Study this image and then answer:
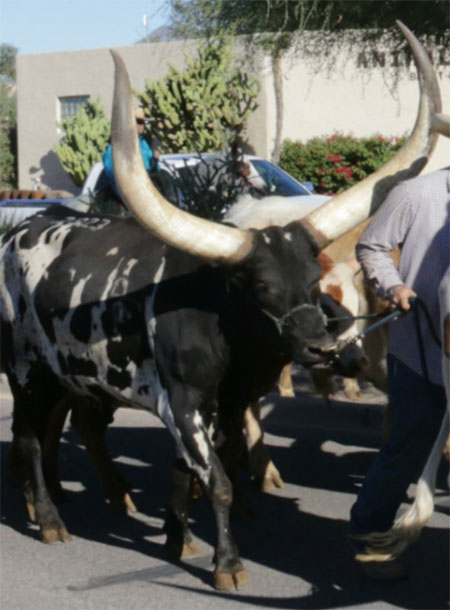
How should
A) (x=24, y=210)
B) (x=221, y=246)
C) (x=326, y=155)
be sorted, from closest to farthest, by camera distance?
(x=221, y=246) → (x=24, y=210) → (x=326, y=155)

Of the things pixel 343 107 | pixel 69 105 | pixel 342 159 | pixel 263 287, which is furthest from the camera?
pixel 69 105

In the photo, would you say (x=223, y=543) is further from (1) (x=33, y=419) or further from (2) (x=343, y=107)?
(2) (x=343, y=107)

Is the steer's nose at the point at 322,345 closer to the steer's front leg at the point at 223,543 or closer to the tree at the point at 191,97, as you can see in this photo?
the steer's front leg at the point at 223,543

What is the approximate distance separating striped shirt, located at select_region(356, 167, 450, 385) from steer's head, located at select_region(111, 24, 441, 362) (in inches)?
15.5

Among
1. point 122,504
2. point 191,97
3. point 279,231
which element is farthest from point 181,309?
point 191,97

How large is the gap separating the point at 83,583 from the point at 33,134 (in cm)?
3069

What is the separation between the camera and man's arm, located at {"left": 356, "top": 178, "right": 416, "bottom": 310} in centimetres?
515

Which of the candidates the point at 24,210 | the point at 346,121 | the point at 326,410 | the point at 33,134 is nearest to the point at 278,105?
the point at 346,121

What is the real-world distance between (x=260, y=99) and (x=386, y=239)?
2540 centimetres

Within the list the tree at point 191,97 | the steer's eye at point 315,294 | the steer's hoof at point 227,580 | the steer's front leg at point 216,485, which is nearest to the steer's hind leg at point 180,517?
the steer's front leg at point 216,485

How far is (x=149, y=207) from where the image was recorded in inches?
211

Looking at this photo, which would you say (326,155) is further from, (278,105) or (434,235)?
(434,235)

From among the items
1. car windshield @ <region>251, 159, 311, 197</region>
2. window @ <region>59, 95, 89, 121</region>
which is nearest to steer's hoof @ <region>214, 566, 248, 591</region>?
car windshield @ <region>251, 159, 311, 197</region>

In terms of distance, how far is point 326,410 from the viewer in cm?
931
